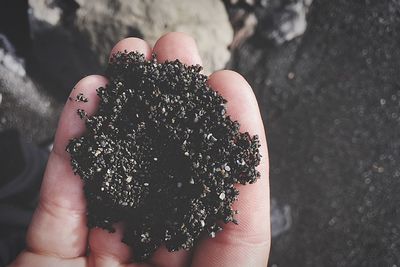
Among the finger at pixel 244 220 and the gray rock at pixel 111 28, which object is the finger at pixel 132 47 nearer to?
the finger at pixel 244 220

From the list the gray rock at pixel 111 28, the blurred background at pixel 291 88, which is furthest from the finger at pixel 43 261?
the gray rock at pixel 111 28

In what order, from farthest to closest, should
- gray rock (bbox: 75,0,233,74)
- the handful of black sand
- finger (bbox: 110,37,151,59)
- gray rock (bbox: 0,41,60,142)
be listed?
gray rock (bbox: 0,41,60,142) < gray rock (bbox: 75,0,233,74) < finger (bbox: 110,37,151,59) < the handful of black sand

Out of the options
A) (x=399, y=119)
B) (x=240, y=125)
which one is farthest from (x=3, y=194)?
(x=399, y=119)

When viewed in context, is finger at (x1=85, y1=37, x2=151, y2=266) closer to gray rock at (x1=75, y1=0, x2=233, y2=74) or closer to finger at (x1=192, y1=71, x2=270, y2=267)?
finger at (x1=192, y1=71, x2=270, y2=267)

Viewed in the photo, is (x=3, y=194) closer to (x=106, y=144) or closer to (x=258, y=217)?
(x=106, y=144)

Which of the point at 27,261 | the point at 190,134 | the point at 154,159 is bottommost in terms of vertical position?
the point at 27,261

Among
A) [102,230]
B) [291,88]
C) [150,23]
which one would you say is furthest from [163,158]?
[291,88]

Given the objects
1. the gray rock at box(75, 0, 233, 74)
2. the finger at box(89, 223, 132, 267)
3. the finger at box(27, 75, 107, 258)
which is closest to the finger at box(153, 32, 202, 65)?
the finger at box(27, 75, 107, 258)
